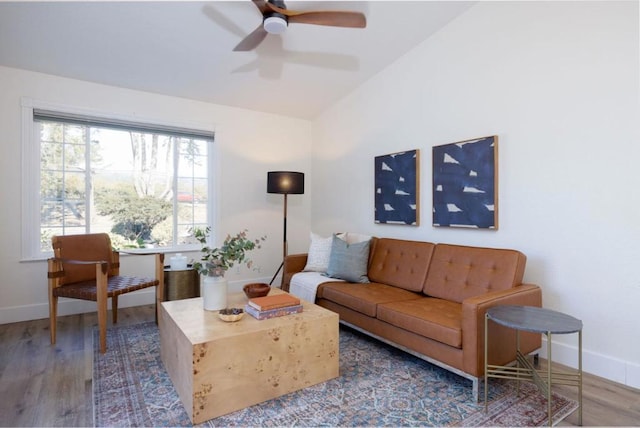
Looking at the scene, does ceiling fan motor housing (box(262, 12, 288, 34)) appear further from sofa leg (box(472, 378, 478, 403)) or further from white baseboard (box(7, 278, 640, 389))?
white baseboard (box(7, 278, 640, 389))

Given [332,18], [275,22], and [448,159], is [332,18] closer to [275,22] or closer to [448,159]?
[275,22]

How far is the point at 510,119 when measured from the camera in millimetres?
2797

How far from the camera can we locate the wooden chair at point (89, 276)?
2719 millimetres

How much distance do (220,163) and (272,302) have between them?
2.65 meters

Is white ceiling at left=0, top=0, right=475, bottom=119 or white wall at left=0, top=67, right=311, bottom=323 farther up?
white ceiling at left=0, top=0, right=475, bottom=119

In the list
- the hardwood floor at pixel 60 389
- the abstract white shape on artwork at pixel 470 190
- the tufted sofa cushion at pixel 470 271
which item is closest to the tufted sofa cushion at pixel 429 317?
the tufted sofa cushion at pixel 470 271

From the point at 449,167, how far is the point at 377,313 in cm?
153

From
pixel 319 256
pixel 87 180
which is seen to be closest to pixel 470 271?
pixel 319 256

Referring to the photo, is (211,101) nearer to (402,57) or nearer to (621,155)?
(402,57)

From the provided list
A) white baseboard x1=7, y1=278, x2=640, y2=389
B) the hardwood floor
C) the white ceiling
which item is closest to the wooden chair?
the hardwood floor

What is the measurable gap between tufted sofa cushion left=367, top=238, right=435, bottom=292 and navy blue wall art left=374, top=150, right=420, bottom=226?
0.34 metres

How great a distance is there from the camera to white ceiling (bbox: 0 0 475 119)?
8.95 ft

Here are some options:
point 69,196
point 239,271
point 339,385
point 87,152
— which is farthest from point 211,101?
point 339,385

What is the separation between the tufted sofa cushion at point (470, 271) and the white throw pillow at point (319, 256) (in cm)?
111
